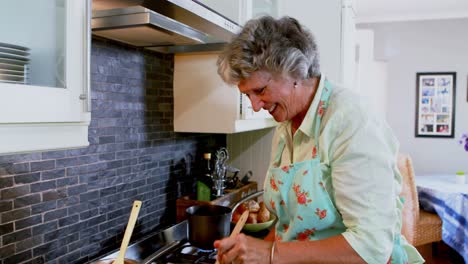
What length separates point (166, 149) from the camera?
189cm

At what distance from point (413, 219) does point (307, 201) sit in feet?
8.07

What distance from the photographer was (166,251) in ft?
4.84

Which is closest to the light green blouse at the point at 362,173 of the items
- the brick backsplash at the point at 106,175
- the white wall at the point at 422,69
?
the brick backsplash at the point at 106,175

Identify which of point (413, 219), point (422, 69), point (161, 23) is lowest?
point (413, 219)

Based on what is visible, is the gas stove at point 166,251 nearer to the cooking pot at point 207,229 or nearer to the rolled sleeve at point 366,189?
the cooking pot at point 207,229

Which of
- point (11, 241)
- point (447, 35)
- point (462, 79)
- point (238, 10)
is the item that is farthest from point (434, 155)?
point (11, 241)

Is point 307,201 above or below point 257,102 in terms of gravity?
below

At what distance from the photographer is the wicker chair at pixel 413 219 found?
2.97 meters

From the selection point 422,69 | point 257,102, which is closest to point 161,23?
point 257,102

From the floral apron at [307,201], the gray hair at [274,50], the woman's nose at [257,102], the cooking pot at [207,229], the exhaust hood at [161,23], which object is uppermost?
the exhaust hood at [161,23]

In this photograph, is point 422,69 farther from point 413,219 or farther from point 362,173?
point 362,173

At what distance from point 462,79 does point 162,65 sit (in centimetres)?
379

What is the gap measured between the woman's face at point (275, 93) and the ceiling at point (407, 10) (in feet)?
11.4

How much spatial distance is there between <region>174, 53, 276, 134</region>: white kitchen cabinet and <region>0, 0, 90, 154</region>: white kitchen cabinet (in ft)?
3.29
